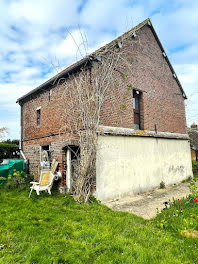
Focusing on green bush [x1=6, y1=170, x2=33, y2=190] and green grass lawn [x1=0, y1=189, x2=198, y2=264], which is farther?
green bush [x1=6, y1=170, x2=33, y2=190]

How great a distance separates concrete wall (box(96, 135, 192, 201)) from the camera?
22.9 ft

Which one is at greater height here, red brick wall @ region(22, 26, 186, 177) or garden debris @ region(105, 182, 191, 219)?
red brick wall @ region(22, 26, 186, 177)

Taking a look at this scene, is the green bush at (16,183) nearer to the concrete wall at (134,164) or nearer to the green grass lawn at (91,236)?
the green grass lawn at (91,236)

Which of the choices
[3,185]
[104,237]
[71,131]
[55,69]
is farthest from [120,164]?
[3,185]

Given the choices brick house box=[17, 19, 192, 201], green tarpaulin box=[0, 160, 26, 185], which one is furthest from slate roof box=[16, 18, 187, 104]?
green tarpaulin box=[0, 160, 26, 185]

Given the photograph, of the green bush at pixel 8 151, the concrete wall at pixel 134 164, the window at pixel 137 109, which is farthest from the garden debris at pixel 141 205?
the green bush at pixel 8 151

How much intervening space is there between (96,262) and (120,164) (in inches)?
191

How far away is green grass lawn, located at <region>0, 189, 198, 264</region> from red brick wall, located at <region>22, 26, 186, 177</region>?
3.58m

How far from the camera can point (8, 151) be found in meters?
12.9

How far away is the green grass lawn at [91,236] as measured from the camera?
3.10 meters

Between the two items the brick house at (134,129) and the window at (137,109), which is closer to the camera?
the brick house at (134,129)

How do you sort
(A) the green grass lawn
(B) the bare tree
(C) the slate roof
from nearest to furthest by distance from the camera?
1. (A) the green grass lawn
2. (B) the bare tree
3. (C) the slate roof

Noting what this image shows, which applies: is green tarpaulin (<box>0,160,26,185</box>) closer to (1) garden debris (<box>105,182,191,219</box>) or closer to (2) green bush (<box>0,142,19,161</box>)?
(2) green bush (<box>0,142,19,161</box>)

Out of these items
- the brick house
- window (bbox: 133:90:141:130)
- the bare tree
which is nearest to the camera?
the bare tree
